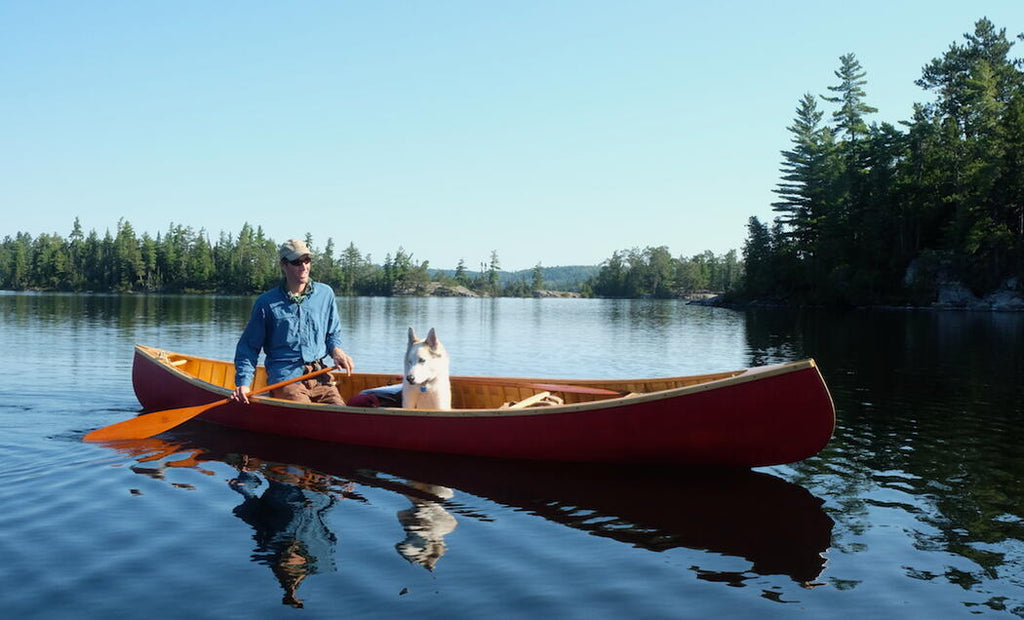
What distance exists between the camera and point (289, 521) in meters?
6.47

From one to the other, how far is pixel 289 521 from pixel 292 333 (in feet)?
9.39

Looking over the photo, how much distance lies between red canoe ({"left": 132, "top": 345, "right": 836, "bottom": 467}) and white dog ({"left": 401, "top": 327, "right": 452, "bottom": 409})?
34 cm

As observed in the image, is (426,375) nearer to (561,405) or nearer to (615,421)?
(561,405)

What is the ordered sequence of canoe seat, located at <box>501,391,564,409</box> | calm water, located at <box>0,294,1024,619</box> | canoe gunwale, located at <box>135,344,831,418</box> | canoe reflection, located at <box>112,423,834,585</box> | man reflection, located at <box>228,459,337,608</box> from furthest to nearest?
canoe seat, located at <box>501,391,564,409</box>
canoe gunwale, located at <box>135,344,831,418</box>
canoe reflection, located at <box>112,423,834,585</box>
man reflection, located at <box>228,459,337,608</box>
calm water, located at <box>0,294,1024,619</box>

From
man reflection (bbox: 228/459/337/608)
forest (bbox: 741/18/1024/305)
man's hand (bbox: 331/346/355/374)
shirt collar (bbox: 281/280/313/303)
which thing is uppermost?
forest (bbox: 741/18/1024/305)

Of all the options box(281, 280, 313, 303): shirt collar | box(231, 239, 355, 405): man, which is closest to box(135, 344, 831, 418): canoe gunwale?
box(231, 239, 355, 405): man

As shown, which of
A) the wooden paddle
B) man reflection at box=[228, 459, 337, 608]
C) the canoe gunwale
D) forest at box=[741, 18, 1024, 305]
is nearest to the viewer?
man reflection at box=[228, 459, 337, 608]

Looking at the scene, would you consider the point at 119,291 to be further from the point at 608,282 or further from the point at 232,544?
the point at 232,544

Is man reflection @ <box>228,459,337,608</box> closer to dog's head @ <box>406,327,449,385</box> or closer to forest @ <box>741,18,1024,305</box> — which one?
dog's head @ <box>406,327,449,385</box>

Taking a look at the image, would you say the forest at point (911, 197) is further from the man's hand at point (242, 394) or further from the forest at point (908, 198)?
the man's hand at point (242, 394)

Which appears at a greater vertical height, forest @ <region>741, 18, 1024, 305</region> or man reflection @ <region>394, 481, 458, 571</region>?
forest @ <region>741, 18, 1024, 305</region>

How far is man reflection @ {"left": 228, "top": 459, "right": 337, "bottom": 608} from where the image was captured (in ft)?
17.5

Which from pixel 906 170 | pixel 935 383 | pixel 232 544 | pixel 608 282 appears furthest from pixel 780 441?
pixel 608 282

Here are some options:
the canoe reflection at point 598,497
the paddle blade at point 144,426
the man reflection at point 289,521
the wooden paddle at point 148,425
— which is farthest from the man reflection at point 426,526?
the paddle blade at point 144,426
